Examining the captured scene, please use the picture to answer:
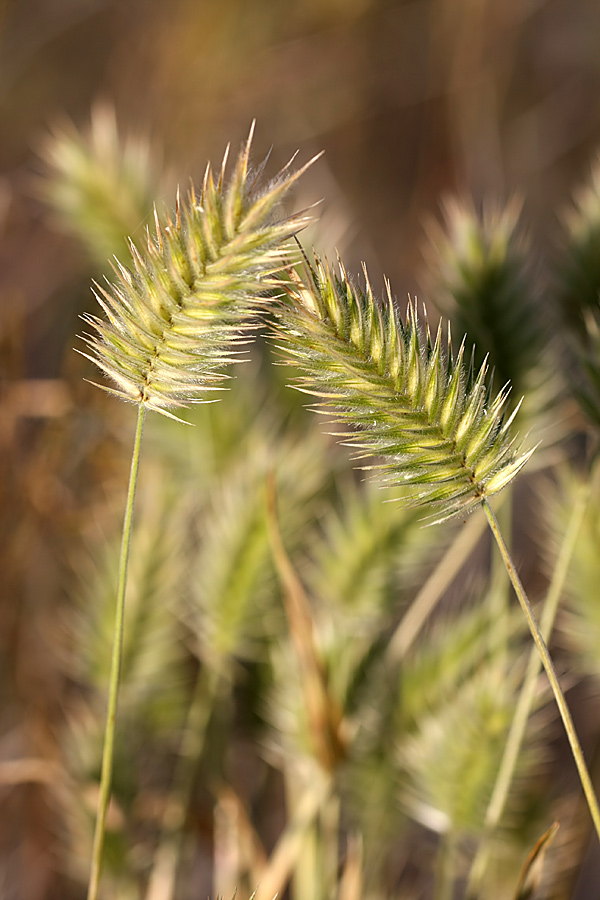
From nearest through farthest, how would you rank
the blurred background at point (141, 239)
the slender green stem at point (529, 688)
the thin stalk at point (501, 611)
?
the slender green stem at point (529, 688), the thin stalk at point (501, 611), the blurred background at point (141, 239)

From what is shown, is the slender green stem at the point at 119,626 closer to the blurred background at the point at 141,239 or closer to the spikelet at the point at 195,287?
the spikelet at the point at 195,287

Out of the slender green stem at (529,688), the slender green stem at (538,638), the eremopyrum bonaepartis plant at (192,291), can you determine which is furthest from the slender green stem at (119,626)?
the slender green stem at (529,688)

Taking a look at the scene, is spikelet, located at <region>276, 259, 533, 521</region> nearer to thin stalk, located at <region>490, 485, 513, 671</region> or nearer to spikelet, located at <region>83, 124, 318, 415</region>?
spikelet, located at <region>83, 124, 318, 415</region>

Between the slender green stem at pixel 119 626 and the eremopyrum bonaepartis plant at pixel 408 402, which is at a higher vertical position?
the eremopyrum bonaepartis plant at pixel 408 402

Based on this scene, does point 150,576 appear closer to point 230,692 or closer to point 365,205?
point 230,692

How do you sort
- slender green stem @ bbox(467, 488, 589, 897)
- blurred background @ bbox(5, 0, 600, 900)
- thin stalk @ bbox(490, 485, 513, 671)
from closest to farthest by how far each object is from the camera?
slender green stem @ bbox(467, 488, 589, 897) → thin stalk @ bbox(490, 485, 513, 671) → blurred background @ bbox(5, 0, 600, 900)

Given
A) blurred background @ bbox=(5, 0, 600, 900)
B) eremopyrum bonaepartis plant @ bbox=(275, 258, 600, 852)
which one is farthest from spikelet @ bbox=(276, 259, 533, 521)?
blurred background @ bbox=(5, 0, 600, 900)
